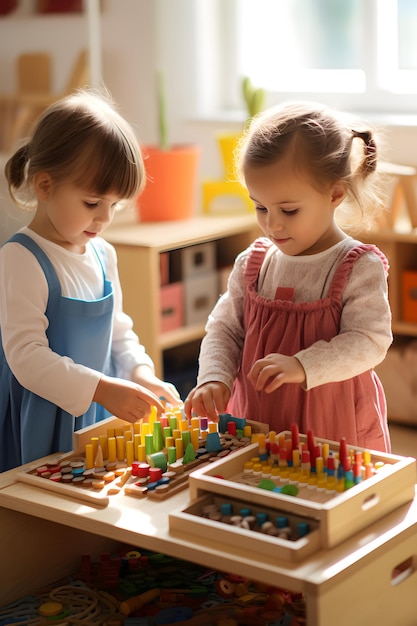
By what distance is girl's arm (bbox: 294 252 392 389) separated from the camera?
1.44 metres

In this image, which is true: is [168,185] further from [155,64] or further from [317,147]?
[317,147]

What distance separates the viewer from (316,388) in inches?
60.3

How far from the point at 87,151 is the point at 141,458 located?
497mm

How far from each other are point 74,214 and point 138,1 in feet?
6.10

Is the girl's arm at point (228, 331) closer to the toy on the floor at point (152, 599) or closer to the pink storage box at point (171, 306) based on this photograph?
the toy on the floor at point (152, 599)

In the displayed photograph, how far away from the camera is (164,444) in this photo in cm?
146

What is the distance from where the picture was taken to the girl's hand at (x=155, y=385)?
165cm

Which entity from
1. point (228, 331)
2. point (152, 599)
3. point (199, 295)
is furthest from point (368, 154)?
point (199, 295)

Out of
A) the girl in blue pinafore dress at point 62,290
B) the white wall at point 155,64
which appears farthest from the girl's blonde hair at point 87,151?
the white wall at point 155,64

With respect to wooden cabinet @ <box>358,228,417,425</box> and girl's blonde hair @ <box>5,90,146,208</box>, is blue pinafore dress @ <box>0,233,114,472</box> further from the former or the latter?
wooden cabinet @ <box>358,228,417,425</box>

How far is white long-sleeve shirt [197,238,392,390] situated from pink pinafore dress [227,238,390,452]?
0.02m

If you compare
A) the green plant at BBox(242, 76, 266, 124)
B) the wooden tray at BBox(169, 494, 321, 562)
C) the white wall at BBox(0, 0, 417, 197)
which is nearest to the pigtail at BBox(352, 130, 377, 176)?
the wooden tray at BBox(169, 494, 321, 562)

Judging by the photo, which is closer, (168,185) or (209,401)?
(209,401)

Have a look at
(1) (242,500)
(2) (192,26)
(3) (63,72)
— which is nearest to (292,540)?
(1) (242,500)
